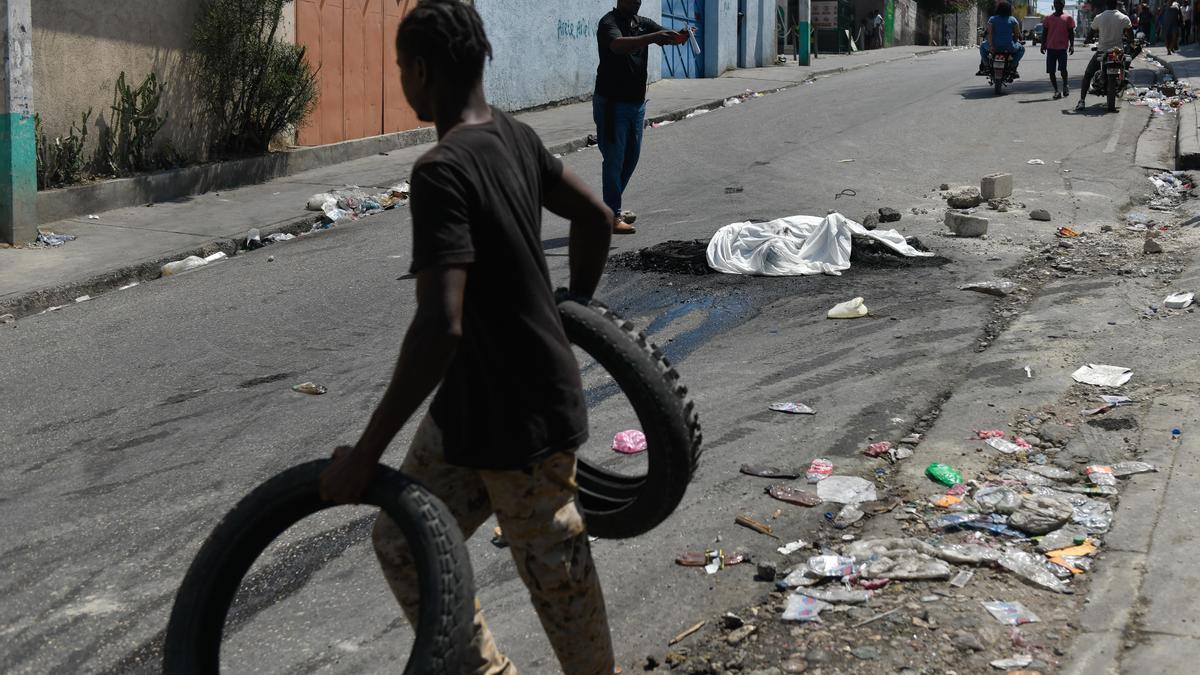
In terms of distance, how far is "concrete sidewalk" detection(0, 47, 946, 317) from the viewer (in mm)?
9219

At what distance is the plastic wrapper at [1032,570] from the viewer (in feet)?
13.2

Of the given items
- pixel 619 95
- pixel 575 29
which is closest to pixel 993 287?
pixel 619 95

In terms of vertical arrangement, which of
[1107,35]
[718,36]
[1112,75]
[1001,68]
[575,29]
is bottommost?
[1112,75]

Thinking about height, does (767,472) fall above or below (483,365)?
below

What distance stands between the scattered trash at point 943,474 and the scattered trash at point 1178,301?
118 inches

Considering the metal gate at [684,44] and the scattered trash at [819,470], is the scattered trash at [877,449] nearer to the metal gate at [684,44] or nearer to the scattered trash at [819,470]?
the scattered trash at [819,470]

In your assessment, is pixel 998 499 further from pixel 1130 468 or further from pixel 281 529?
pixel 281 529

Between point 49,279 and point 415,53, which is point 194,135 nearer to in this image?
point 49,279

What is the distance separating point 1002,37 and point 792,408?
16.6 m

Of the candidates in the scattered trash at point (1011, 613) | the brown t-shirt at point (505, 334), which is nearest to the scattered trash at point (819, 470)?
the scattered trash at point (1011, 613)

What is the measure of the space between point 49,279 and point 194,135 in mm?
4480

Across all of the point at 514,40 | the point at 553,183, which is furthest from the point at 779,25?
the point at 553,183

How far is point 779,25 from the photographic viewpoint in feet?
131

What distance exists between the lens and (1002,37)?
20.6 meters
